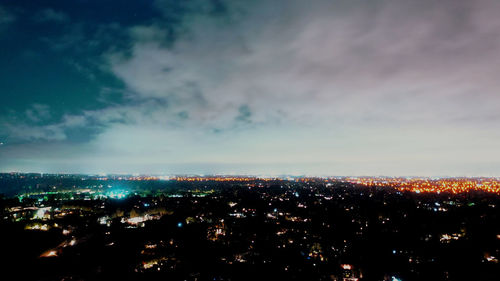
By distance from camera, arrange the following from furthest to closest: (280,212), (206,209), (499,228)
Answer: (206,209) < (280,212) < (499,228)

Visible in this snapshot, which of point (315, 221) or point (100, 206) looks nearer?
point (315, 221)

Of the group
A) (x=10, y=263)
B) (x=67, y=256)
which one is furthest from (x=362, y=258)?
(x=10, y=263)

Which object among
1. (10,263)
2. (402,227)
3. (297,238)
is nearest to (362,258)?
(297,238)

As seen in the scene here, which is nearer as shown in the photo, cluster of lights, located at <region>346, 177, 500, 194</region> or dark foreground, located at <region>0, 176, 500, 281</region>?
dark foreground, located at <region>0, 176, 500, 281</region>

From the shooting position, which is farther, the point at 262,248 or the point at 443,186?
the point at 443,186

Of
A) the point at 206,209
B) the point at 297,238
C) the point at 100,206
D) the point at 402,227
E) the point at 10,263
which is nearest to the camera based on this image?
the point at 10,263

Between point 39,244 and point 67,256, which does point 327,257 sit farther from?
point 39,244

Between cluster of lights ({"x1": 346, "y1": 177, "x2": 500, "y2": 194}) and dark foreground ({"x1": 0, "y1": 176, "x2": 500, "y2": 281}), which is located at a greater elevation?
cluster of lights ({"x1": 346, "y1": 177, "x2": 500, "y2": 194})

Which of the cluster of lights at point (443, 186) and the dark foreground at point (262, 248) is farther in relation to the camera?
the cluster of lights at point (443, 186)

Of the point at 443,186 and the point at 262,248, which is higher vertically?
the point at 443,186

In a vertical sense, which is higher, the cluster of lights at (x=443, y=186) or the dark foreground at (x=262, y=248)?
the cluster of lights at (x=443, y=186)
